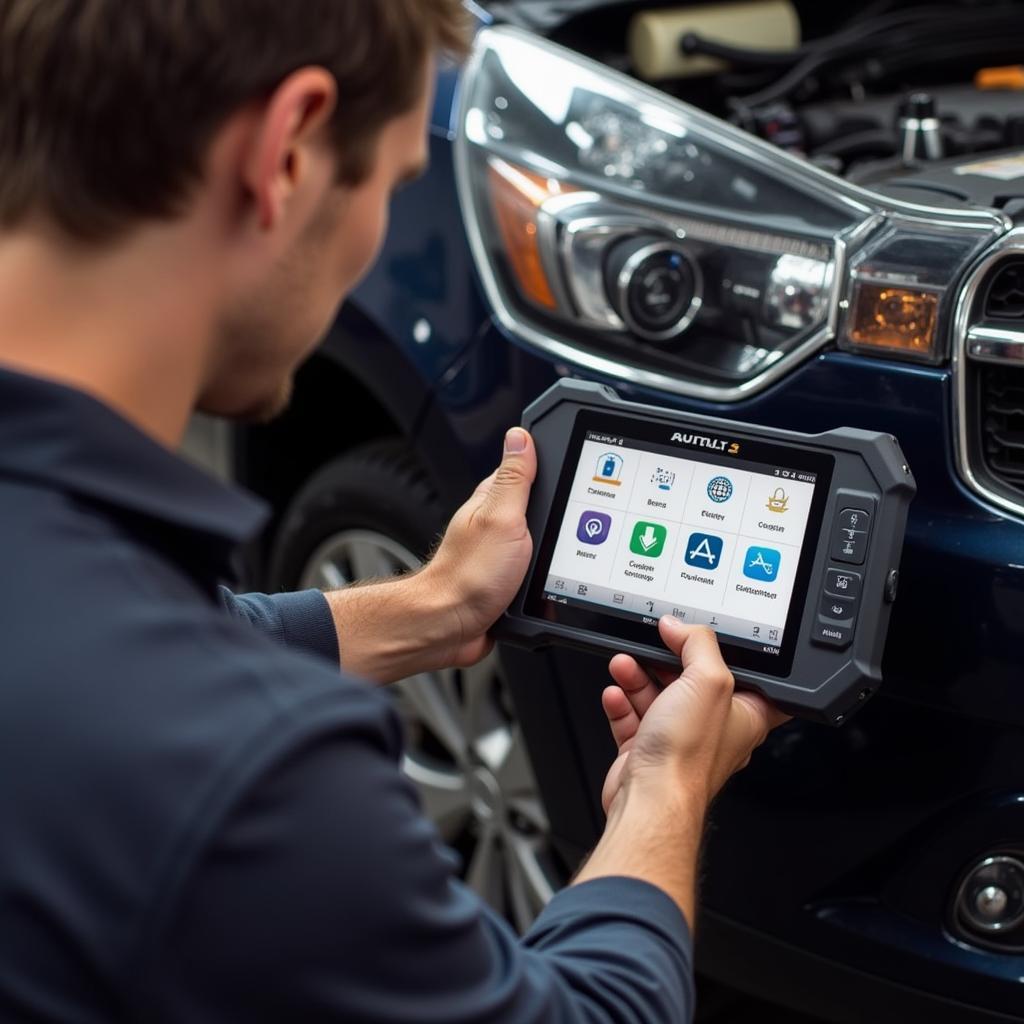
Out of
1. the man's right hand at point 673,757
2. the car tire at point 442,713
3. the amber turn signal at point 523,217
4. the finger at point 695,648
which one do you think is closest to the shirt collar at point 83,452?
the man's right hand at point 673,757

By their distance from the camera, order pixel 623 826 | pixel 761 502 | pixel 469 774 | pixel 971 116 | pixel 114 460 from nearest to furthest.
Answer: pixel 114 460 → pixel 623 826 → pixel 761 502 → pixel 469 774 → pixel 971 116

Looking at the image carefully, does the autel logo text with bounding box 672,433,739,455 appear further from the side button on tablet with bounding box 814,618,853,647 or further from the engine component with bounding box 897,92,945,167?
the engine component with bounding box 897,92,945,167

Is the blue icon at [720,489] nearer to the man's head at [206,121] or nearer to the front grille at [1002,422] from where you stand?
the front grille at [1002,422]

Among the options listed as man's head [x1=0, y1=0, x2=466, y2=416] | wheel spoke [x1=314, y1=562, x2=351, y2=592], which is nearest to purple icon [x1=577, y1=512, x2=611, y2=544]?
man's head [x1=0, y1=0, x2=466, y2=416]

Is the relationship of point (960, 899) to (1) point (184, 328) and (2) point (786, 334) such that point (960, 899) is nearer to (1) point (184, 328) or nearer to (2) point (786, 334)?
(2) point (786, 334)

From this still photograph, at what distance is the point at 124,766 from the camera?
3.10ft

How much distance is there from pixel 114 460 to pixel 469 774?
1396 mm

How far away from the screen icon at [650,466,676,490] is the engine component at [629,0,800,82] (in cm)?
117

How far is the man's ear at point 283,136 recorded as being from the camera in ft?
3.54

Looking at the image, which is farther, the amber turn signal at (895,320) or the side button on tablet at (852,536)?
the amber turn signal at (895,320)

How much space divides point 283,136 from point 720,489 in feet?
2.48

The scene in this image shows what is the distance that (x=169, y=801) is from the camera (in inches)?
36.8

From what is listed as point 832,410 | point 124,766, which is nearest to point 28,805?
point 124,766

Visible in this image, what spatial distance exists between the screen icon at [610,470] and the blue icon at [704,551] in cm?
11
